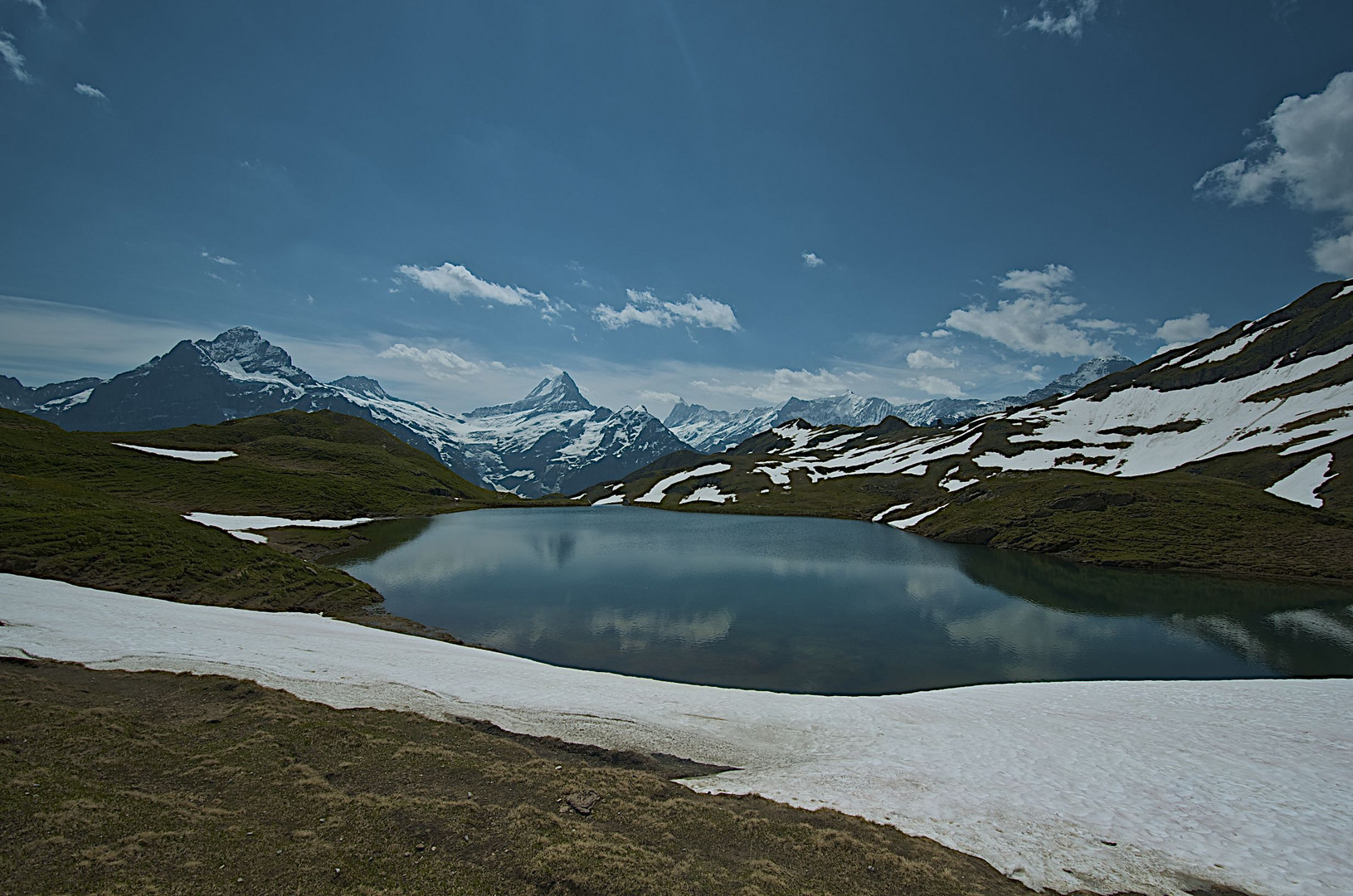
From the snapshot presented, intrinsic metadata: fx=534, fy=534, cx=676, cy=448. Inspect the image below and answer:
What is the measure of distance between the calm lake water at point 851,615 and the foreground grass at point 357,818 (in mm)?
14639

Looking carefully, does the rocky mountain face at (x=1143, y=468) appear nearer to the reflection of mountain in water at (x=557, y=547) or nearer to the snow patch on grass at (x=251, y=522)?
the reflection of mountain in water at (x=557, y=547)

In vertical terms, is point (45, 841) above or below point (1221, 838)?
above

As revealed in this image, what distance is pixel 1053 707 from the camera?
2267 cm

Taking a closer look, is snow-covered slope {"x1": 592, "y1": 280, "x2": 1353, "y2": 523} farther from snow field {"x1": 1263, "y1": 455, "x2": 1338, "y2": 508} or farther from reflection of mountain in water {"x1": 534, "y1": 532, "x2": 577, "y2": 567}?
reflection of mountain in water {"x1": 534, "y1": 532, "x2": 577, "y2": 567}

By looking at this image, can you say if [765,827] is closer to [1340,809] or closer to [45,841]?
[45,841]

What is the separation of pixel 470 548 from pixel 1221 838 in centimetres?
6338


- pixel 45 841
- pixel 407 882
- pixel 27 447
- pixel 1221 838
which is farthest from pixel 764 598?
pixel 27 447

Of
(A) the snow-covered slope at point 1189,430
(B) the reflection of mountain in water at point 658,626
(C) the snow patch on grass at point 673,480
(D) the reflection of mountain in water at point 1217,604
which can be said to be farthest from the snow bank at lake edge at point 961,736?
(C) the snow patch on grass at point 673,480

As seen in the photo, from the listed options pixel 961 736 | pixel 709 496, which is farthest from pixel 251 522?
pixel 709 496

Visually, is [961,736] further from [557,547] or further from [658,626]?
[557,547]

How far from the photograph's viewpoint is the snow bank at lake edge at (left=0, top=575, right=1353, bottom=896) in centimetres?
1244

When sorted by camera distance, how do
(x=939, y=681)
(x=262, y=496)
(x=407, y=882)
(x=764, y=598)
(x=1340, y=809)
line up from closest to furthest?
(x=407, y=882), (x=1340, y=809), (x=939, y=681), (x=764, y=598), (x=262, y=496)

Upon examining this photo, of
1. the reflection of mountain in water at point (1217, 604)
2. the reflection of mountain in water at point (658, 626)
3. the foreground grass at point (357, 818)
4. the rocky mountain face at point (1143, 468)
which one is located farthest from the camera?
the rocky mountain face at point (1143, 468)

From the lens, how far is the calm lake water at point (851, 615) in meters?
28.9
